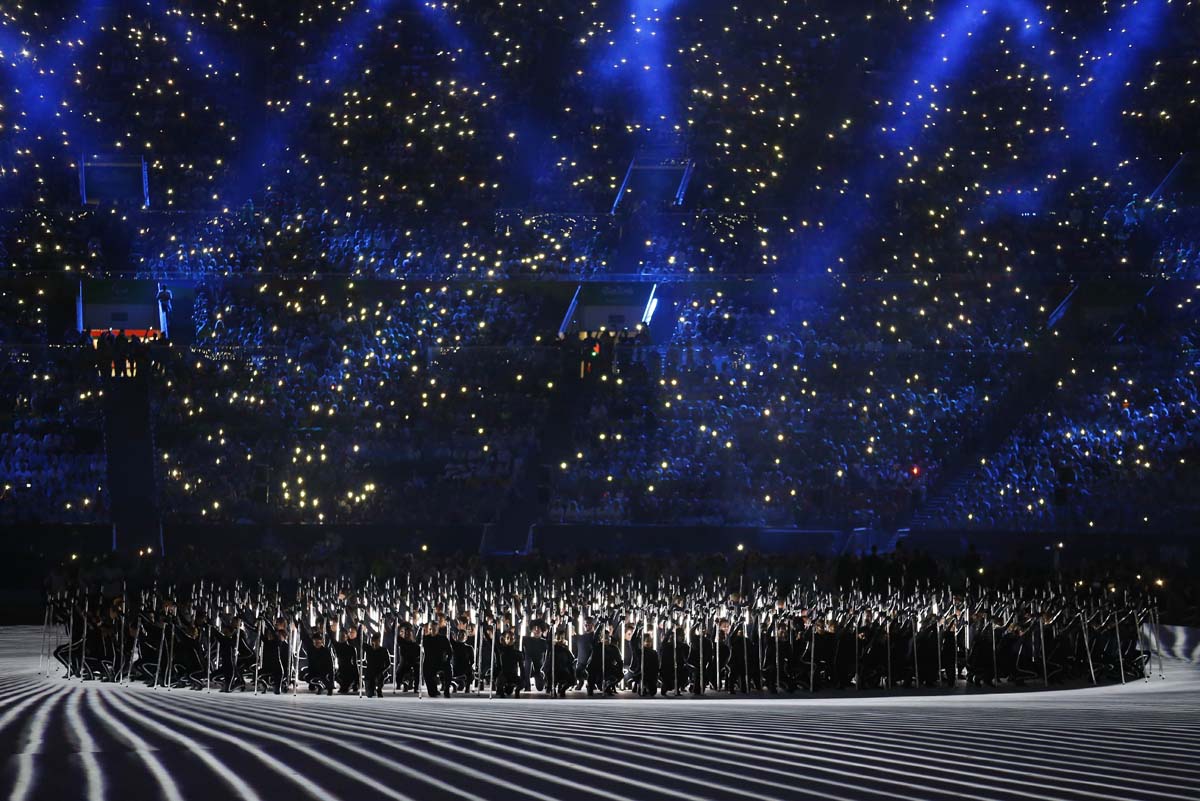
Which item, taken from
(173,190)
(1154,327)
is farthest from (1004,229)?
(173,190)

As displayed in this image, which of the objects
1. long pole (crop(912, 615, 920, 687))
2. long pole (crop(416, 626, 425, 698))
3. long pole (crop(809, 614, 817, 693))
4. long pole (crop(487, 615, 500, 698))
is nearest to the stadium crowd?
long pole (crop(912, 615, 920, 687))

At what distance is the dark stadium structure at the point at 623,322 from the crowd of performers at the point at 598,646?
114mm

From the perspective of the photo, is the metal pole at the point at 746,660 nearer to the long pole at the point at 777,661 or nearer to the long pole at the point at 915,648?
the long pole at the point at 777,661

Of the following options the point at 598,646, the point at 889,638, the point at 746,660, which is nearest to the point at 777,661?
the point at 746,660

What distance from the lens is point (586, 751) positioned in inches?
321

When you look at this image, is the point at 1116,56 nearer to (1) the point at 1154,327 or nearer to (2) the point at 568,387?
(1) the point at 1154,327

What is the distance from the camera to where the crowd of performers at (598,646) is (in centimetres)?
1514

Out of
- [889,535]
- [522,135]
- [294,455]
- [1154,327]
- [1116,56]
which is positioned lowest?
[889,535]

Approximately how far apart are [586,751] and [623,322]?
2555 cm

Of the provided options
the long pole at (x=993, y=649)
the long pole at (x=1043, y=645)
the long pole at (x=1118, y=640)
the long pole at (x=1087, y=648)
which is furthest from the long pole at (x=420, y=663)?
the long pole at (x=1118, y=640)

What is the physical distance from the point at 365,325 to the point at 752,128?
35.0 feet

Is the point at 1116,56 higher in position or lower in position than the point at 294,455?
higher

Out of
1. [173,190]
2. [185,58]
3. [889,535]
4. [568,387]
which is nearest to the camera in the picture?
[889,535]

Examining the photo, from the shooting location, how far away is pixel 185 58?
115ft
